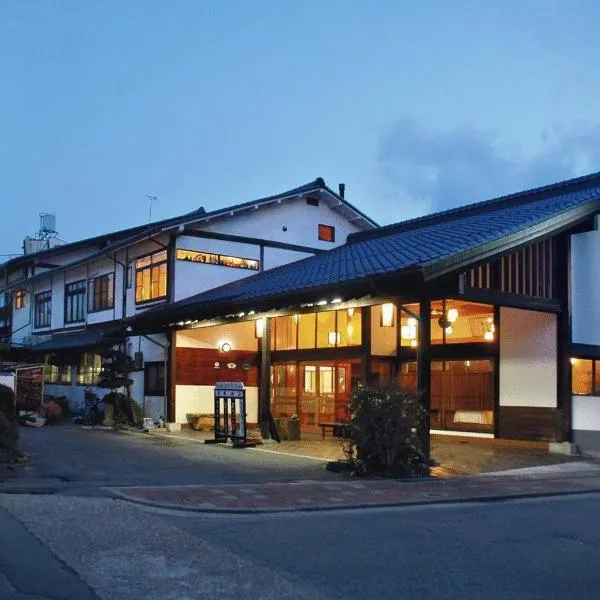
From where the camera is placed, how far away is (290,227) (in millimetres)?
25875

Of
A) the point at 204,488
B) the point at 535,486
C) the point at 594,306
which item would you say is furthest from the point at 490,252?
the point at 204,488

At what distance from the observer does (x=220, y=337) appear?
2317cm

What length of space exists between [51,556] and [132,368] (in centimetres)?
1640

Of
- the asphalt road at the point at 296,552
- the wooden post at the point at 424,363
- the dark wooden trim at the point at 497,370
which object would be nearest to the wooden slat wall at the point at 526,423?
the dark wooden trim at the point at 497,370

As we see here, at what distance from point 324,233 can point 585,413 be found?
497 inches

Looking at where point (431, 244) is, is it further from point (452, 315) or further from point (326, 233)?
point (326, 233)

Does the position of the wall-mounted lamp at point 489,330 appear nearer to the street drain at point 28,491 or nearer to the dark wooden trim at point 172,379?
the dark wooden trim at point 172,379

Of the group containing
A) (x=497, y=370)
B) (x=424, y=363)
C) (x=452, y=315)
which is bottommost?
(x=497, y=370)

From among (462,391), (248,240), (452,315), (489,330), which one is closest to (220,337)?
A: (248,240)

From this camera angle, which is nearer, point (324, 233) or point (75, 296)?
point (324, 233)

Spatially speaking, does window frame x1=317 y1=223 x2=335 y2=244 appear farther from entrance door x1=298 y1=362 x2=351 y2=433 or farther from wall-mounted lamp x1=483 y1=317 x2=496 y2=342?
wall-mounted lamp x1=483 y1=317 x2=496 y2=342

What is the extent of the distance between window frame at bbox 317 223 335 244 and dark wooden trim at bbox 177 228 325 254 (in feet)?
1.71

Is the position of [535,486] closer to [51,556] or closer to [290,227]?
[51,556]

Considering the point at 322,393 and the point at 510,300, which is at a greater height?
the point at 510,300
